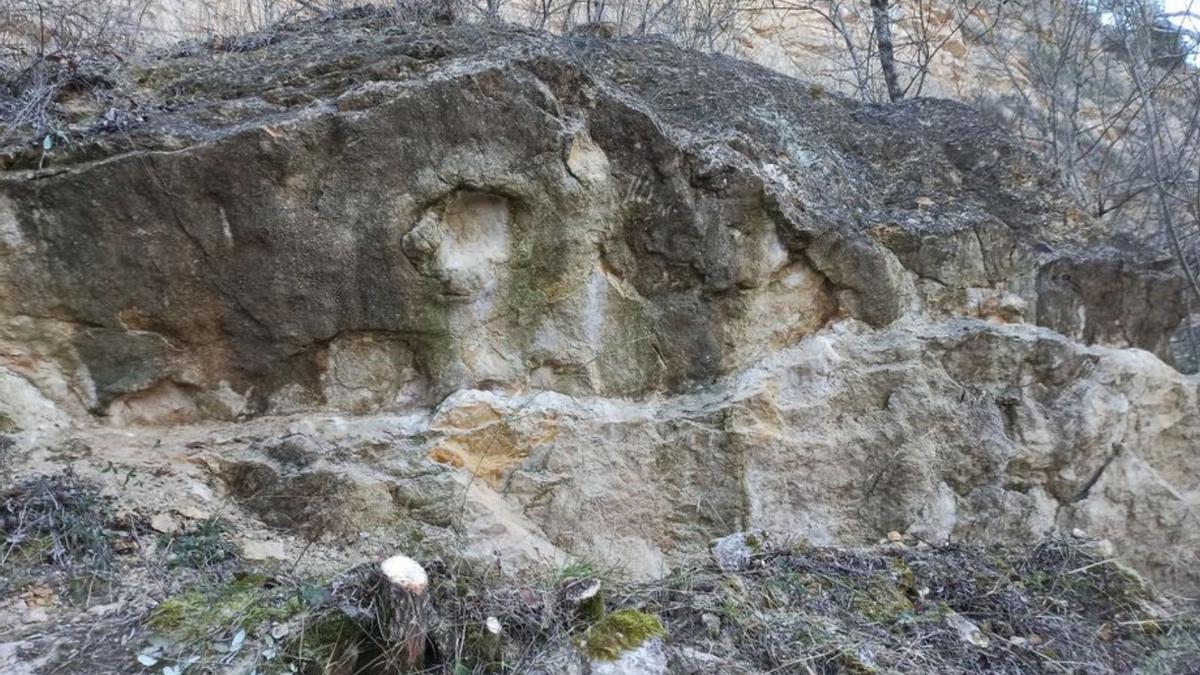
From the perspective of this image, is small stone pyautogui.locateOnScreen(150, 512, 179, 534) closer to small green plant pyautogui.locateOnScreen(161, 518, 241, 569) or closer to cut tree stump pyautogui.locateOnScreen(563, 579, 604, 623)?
small green plant pyautogui.locateOnScreen(161, 518, 241, 569)

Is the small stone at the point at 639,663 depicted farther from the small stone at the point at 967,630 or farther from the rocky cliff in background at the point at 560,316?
the small stone at the point at 967,630

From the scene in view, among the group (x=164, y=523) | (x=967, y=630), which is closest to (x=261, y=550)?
(x=164, y=523)

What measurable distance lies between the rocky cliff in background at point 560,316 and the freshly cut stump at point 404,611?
114 cm

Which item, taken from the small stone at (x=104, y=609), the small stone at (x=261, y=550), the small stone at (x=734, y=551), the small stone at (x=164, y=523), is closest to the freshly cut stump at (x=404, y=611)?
the small stone at (x=104, y=609)

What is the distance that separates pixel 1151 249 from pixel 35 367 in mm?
5511

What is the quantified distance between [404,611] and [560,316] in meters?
1.84

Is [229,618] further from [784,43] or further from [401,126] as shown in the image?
[784,43]

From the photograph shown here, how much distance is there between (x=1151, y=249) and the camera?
4.89 meters

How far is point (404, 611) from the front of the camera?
231 cm

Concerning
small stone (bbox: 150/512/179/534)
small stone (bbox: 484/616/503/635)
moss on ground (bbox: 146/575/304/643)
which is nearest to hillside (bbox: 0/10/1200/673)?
small stone (bbox: 150/512/179/534)

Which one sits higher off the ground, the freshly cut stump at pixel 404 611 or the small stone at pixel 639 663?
the freshly cut stump at pixel 404 611

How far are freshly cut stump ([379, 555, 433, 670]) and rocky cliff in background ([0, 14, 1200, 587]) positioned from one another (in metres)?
1.14

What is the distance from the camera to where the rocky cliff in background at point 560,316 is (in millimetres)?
3387

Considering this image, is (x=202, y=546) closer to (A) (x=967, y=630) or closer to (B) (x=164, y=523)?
(B) (x=164, y=523)
